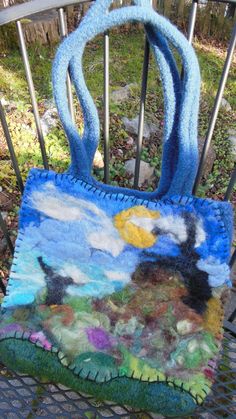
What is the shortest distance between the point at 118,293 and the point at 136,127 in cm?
167

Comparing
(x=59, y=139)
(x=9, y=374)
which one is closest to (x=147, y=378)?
(x=9, y=374)

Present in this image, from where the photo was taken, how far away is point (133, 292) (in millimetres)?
866

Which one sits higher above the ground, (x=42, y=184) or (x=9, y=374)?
(x=42, y=184)

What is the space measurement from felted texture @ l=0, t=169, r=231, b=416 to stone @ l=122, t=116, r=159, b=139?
1.59m

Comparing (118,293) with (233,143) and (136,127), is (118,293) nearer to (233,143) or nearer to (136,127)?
(136,127)

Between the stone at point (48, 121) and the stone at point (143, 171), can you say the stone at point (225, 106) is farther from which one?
the stone at point (48, 121)

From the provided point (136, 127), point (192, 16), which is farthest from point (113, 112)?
point (192, 16)

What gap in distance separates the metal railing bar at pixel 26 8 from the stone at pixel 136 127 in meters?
1.63

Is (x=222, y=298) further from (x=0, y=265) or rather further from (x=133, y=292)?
Result: (x=0, y=265)

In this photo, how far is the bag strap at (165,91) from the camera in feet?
2.29

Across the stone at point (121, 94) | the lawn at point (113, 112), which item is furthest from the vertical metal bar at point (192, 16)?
the stone at point (121, 94)

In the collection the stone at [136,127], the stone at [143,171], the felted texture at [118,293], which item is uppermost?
the felted texture at [118,293]

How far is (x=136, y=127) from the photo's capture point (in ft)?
7.88

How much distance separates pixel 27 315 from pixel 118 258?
22cm
